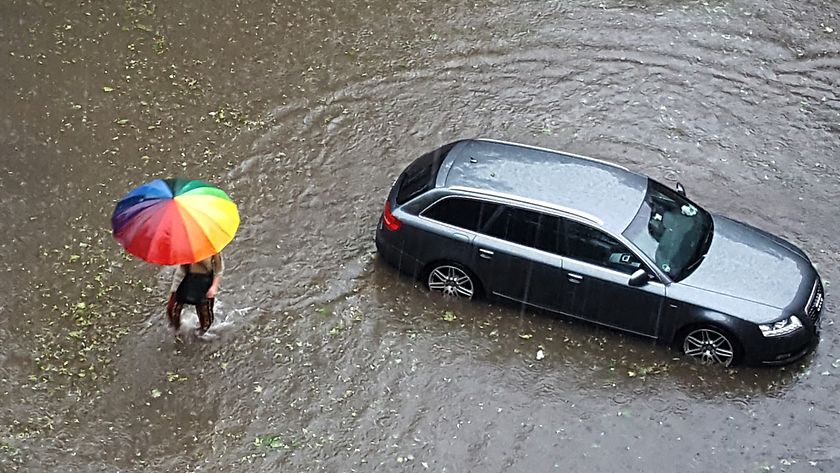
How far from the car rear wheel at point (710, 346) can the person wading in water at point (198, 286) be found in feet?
16.5

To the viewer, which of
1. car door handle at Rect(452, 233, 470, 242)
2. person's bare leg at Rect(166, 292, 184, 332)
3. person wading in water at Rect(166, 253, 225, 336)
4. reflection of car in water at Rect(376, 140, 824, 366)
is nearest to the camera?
person wading in water at Rect(166, 253, 225, 336)

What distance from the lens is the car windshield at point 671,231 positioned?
10.1 meters

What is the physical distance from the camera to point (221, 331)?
34.9 feet

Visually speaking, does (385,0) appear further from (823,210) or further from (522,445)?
(522,445)

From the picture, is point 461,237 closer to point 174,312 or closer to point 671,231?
point 671,231

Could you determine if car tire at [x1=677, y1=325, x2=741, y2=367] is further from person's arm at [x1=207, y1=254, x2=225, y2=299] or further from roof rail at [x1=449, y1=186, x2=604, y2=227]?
person's arm at [x1=207, y1=254, x2=225, y2=299]

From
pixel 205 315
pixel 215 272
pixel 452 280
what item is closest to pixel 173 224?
pixel 215 272

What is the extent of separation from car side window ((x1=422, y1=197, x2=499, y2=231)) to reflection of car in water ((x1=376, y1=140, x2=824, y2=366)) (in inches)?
0.4

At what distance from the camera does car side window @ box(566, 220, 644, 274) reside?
10.0 m

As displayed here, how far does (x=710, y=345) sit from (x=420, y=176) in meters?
3.70

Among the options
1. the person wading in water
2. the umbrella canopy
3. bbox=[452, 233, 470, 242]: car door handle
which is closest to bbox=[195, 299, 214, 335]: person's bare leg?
the person wading in water

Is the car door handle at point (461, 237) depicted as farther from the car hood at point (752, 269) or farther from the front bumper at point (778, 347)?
the front bumper at point (778, 347)

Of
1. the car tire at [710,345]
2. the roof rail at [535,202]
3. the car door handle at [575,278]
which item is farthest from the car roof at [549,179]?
the car tire at [710,345]

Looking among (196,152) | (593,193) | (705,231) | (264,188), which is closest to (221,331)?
(264,188)
